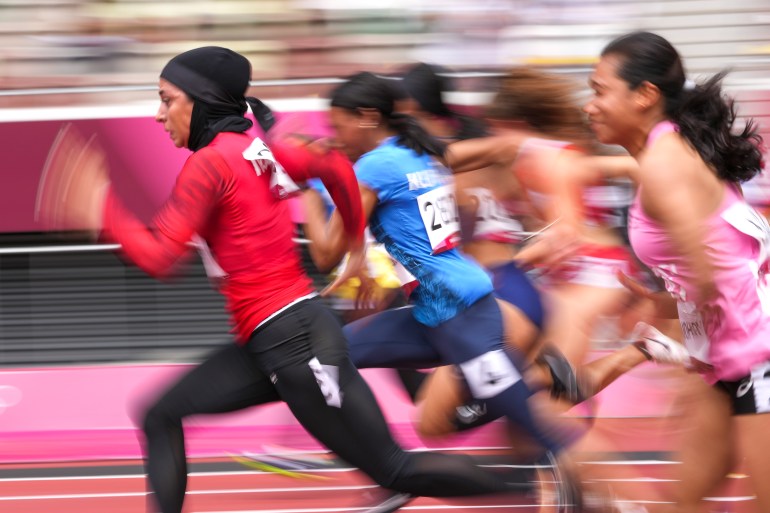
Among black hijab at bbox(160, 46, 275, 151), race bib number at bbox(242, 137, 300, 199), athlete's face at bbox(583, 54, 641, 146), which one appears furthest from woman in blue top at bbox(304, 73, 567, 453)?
athlete's face at bbox(583, 54, 641, 146)

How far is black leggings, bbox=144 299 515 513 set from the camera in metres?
4.22

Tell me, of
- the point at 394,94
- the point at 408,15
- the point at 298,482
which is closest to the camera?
the point at 394,94

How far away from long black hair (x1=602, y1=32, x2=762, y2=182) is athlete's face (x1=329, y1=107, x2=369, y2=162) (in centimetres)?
131

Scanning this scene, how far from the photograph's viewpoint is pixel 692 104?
3.89 metres

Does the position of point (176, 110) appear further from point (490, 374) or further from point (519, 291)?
point (519, 291)

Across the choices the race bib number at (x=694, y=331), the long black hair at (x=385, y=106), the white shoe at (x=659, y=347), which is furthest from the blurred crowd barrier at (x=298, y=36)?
the race bib number at (x=694, y=331)

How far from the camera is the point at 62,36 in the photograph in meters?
9.15

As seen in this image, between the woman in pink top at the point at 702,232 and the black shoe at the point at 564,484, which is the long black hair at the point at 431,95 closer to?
the black shoe at the point at 564,484

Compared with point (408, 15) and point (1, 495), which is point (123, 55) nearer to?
point (408, 15)

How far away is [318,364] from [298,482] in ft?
8.22

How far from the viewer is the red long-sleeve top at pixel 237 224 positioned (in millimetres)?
4012

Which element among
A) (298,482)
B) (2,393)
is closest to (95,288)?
(2,393)

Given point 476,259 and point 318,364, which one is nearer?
point 318,364

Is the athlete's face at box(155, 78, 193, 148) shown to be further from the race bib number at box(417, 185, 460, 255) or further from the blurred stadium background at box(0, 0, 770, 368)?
the blurred stadium background at box(0, 0, 770, 368)
